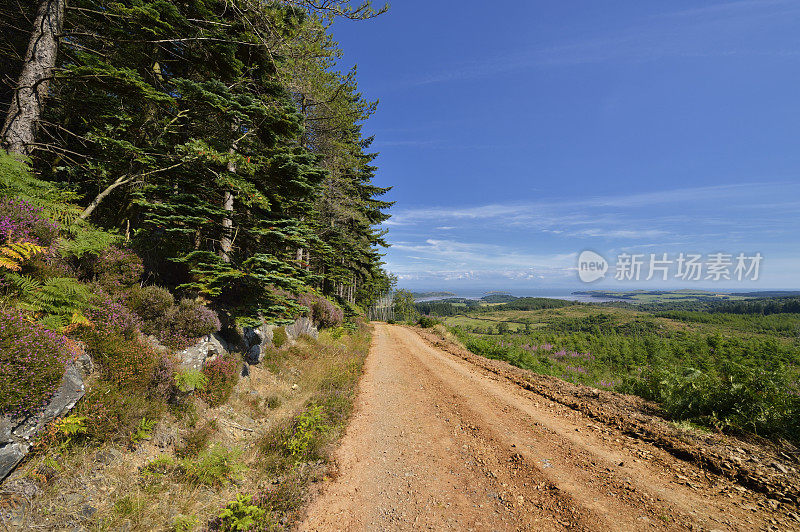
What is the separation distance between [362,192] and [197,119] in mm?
16174

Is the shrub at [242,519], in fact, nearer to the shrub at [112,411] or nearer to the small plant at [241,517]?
the small plant at [241,517]

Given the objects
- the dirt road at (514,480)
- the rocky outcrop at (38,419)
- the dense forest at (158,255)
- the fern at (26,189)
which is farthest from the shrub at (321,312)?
the rocky outcrop at (38,419)

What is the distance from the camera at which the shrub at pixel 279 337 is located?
1068cm

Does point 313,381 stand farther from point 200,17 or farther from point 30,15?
point 30,15

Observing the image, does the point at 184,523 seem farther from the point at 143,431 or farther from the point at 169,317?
the point at 169,317

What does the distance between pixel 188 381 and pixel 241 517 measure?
10.3ft

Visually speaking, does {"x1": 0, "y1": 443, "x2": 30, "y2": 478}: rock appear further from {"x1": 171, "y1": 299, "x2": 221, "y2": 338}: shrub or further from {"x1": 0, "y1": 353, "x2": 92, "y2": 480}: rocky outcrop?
{"x1": 171, "y1": 299, "x2": 221, "y2": 338}: shrub

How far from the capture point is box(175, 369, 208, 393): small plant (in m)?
5.66

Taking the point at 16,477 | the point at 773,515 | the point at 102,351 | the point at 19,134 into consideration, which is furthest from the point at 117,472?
the point at 773,515

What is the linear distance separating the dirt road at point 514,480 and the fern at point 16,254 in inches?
240

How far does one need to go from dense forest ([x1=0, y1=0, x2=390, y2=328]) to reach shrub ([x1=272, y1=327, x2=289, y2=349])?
2.25m

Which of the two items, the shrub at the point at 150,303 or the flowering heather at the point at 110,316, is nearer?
the flowering heather at the point at 110,316

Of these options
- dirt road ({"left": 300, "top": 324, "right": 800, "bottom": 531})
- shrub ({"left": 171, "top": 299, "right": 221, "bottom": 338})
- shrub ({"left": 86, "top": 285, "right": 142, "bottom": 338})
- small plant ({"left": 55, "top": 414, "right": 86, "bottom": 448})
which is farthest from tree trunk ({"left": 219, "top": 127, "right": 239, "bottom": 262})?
dirt road ({"left": 300, "top": 324, "right": 800, "bottom": 531})

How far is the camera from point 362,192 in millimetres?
25094
